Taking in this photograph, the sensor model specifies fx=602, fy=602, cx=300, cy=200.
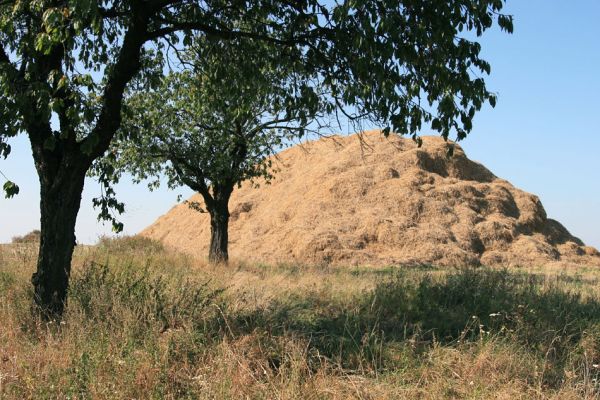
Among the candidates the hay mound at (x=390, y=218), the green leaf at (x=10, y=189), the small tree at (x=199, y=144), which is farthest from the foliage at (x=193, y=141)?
the green leaf at (x=10, y=189)

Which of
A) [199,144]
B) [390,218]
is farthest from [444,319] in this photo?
[390,218]

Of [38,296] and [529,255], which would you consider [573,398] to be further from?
[529,255]

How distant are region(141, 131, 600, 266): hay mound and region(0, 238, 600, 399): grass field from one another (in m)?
11.4

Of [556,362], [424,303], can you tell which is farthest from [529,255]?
[556,362]

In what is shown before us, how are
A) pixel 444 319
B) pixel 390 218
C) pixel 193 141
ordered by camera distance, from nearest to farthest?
pixel 444 319
pixel 193 141
pixel 390 218

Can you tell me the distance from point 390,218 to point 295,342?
720 inches

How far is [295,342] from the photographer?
298 inches

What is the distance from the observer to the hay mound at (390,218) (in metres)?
23.7

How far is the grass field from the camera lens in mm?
5746

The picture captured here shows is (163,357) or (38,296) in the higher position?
(38,296)

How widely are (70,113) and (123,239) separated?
16850mm

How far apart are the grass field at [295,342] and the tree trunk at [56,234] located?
282mm

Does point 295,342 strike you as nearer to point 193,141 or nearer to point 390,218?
point 193,141

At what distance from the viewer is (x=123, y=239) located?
76.4 feet
